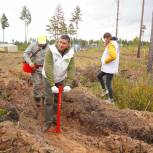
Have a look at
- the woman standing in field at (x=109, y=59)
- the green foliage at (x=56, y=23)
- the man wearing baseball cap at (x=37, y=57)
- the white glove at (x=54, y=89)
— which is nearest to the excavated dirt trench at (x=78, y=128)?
the man wearing baseball cap at (x=37, y=57)

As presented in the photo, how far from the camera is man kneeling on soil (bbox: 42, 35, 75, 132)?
6.25m

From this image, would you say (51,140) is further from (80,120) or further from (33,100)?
(33,100)

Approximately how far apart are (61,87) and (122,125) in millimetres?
1413

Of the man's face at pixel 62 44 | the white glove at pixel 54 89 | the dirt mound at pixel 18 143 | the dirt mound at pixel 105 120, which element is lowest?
the dirt mound at pixel 105 120

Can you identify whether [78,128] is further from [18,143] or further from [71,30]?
[71,30]

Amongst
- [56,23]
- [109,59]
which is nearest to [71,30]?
[56,23]

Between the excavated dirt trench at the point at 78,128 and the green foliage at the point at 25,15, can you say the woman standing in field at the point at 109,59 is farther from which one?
the green foliage at the point at 25,15

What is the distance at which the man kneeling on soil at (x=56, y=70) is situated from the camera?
20.5ft

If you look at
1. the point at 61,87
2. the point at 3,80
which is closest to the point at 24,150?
the point at 61,87

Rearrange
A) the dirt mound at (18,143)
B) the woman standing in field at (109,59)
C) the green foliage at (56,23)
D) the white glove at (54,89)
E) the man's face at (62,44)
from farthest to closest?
the green foliage at (56,23) < the woman standing in field at (109,59) < the white glove at (54,89) < the man's face at (62,44) < the dirt mound at (18,143)

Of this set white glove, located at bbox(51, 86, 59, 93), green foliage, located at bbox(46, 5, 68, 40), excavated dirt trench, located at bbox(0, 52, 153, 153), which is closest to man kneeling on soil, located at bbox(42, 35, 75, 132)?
white glove, located at bbox(51, 86, 59, 93)

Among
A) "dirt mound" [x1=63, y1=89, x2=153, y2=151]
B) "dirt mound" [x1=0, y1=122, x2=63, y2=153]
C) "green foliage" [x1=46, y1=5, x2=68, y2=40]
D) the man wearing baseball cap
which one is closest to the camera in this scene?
"dirt mound" [x1=0, y1=122, x2=63, y2=153]

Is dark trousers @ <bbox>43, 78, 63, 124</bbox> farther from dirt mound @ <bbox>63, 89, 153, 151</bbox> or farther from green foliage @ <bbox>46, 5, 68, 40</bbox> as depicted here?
green foliage @ <bbox>46, 5, 68, 40</bbox>

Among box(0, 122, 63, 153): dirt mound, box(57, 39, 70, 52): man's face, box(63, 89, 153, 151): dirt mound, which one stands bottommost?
box(63, 89, 153, 151): dirt mound
